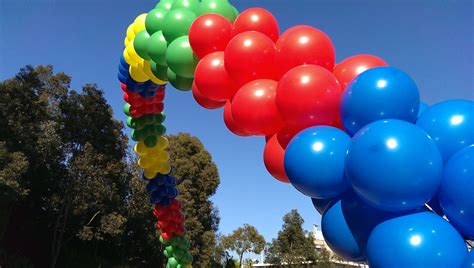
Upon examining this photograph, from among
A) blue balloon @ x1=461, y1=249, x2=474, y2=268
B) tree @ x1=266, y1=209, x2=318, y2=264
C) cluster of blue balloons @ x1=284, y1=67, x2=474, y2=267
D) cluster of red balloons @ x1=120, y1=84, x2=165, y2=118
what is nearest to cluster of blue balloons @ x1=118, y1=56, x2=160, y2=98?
cluster of red balloons @ x1=120, y1=84, x2=165, y2=118

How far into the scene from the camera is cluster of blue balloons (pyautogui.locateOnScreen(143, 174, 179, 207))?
812cm

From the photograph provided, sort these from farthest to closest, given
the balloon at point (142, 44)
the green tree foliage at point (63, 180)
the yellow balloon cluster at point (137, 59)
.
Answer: the green tree foliage at point (63, 180)
the yellow balloon cluster at point (137, 59)
the balloon at point (142, 44)

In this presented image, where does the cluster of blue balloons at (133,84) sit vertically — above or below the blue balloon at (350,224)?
above

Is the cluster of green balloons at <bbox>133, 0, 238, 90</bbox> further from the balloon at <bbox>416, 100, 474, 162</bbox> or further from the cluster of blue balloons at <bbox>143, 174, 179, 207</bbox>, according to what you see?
the cluster of blue balloons at <bbox>143, 174, 179, 207</bbox>

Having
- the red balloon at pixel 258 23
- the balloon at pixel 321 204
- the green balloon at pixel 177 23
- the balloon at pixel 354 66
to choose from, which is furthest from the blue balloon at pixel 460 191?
the green balloon at pixel 177 23

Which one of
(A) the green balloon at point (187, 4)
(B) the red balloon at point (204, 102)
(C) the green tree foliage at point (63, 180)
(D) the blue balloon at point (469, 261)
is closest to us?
(D) the blue balloon at point (469, 261)

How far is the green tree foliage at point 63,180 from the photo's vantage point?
1406 cm

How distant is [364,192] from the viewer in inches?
97.4

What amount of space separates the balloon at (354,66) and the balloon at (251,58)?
61cm

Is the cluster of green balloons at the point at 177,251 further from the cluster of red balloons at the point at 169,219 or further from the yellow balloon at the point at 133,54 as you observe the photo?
the yellow balloon at the point at 133,54

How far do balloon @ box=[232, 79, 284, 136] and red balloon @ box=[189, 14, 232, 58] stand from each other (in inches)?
31.2

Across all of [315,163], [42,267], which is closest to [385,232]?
[315,163]

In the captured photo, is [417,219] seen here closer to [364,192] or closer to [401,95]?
[364,192]

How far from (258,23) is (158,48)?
4.65 feet
